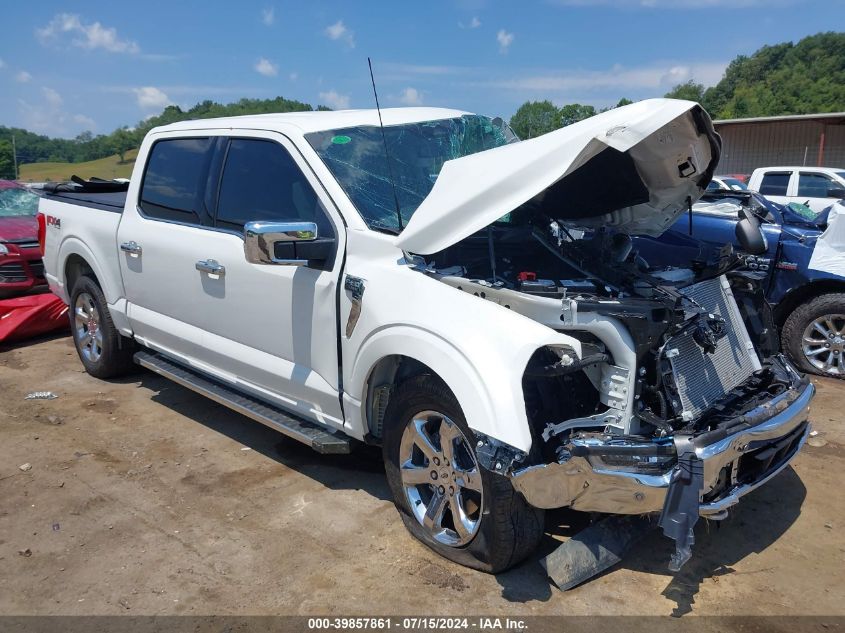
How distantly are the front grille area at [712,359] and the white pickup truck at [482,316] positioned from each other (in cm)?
1

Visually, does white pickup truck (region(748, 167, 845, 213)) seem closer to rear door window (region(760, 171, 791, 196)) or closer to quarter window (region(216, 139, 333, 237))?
rear door window (region(760, 171, 791, 196))

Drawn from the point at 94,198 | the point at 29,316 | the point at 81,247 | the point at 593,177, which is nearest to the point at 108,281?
the point at 81,247

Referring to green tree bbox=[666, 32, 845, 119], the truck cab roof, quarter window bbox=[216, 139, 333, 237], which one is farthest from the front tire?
green tree bbox=[666, 32, 845, 119]

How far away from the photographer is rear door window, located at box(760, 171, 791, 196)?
14.1 m

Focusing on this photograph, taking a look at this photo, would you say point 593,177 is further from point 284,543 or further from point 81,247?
point 81,247

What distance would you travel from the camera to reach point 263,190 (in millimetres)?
4168

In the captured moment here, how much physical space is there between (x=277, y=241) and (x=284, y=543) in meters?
1.53

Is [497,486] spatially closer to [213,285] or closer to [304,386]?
[304,386]

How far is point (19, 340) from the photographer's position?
25.4 ft

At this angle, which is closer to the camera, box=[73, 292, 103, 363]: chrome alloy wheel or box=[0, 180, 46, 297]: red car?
box=[73, 292, 103, 363]: chrome alloy wheel

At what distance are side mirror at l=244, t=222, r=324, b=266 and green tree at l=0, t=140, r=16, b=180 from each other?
40730 millimetres

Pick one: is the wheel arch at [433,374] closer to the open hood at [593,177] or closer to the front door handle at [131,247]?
the open hood at [593,177]

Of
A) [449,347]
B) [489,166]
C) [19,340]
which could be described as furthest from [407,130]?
[19,340]

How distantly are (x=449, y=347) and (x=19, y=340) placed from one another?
654cm
